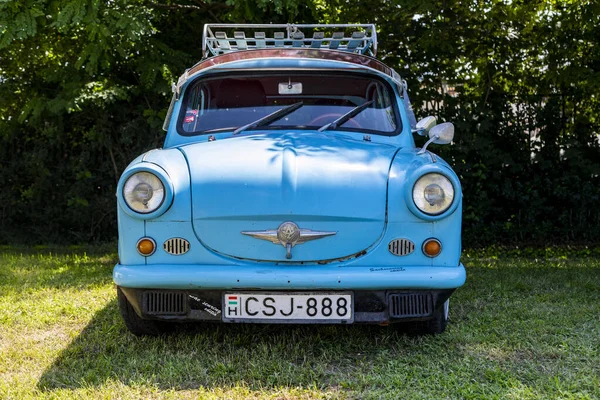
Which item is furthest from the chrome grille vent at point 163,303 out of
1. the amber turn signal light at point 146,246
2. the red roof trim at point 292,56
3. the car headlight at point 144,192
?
the red roof trim at point 292,56

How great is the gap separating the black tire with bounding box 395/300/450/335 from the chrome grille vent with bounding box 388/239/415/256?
1.97 ft

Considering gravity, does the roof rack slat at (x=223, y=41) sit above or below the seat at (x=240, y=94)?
above

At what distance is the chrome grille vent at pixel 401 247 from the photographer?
3.45 metres

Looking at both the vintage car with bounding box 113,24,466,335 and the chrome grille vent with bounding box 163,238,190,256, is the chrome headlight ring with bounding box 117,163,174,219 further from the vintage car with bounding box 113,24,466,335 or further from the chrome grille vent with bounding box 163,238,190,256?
the chrome grille vent with bounding box 163,238,190,256

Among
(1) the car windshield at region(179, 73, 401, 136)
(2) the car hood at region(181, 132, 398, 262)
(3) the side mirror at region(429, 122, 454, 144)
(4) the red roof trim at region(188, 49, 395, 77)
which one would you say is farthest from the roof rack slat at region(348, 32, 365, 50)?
(2) the car hood at region(181, 132, 398, 262)

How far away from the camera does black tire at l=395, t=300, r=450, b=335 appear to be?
3895 millimetres

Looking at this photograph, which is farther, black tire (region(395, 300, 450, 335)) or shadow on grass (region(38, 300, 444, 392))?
black tire (region(395, 300, 450, 335))

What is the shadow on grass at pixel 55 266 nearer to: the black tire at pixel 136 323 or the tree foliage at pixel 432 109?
the tree foliage at pixel 432 109

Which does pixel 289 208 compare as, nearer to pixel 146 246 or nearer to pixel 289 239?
pixel 289 239

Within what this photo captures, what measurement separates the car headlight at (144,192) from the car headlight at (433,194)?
1.33m

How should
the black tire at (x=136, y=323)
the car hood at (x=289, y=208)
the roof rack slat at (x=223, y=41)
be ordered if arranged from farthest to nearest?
the roof rack slat at (x=223, y=41) < the black tire at (x=136, y=323) < the car hood at (x=289, y=208)

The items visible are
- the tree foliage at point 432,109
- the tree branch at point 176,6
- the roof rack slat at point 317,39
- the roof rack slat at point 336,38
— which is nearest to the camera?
the roof rack slat at point 317,39

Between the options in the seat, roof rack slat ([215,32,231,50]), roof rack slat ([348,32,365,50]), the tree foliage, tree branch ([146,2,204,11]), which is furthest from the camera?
the tree foliage

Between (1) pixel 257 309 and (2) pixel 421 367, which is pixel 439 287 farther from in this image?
(1) pixel 257 309
